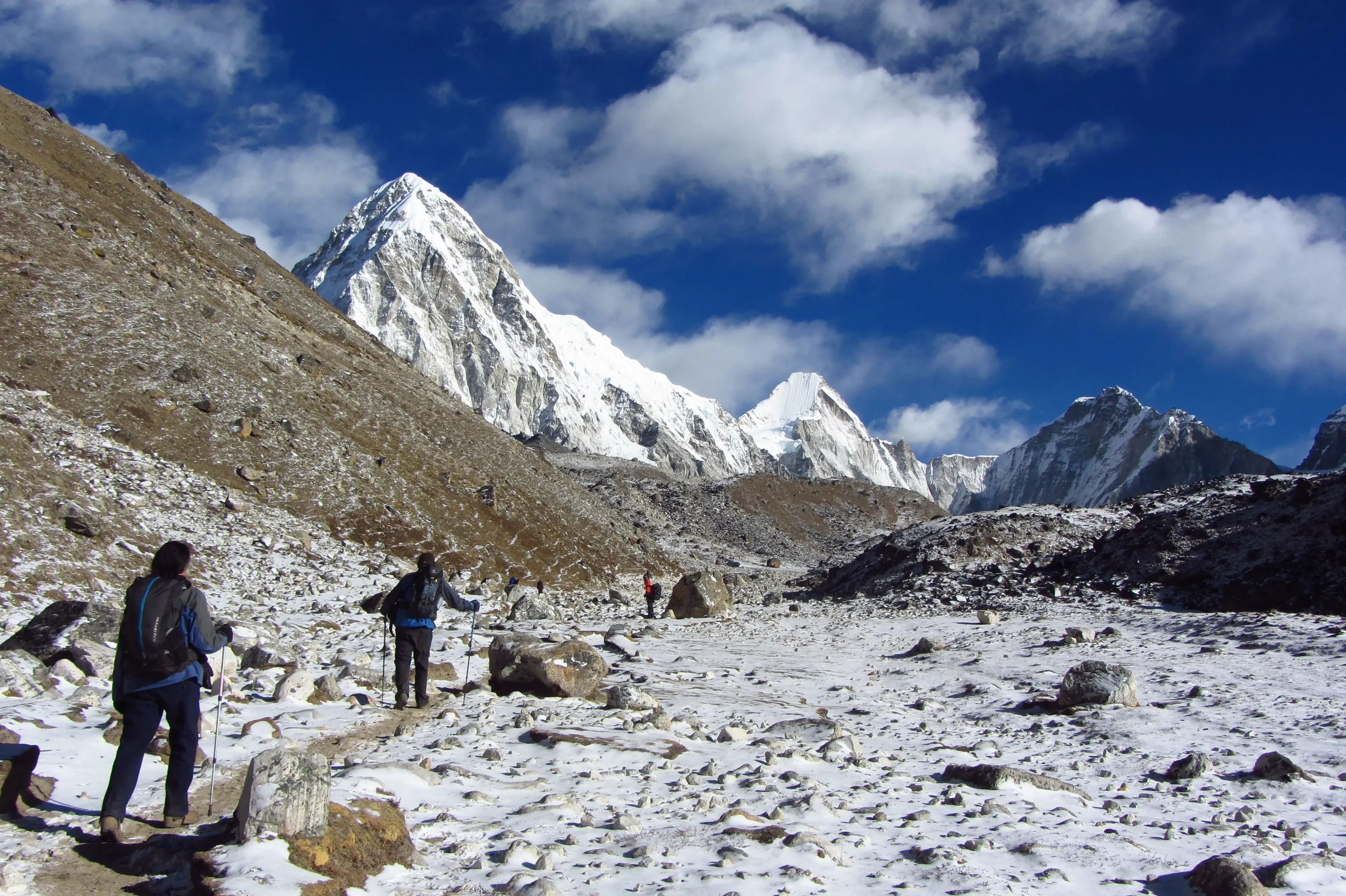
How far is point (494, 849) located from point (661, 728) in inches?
179

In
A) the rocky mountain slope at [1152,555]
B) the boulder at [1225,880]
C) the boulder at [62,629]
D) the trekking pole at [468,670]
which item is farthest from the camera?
the rocky mountain slope at [1152,555]

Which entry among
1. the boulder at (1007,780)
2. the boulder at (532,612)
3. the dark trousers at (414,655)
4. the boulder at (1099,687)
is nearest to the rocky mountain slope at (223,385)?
the boulder at (532,612)

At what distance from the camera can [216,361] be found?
1282 inches

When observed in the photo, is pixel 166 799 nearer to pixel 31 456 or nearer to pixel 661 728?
pixel 661 728

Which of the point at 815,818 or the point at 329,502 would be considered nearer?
the point at 815,818

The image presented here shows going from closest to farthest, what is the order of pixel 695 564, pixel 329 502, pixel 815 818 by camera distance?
pixel 815 818 → pixel 329 502 → pixel 695 564

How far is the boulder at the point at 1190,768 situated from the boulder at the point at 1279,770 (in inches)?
19.0

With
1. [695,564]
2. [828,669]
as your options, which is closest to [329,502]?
[828,669]

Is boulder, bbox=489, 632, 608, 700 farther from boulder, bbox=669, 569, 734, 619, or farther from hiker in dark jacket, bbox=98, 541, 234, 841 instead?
boulder, bbox=669, 569, 734, 619

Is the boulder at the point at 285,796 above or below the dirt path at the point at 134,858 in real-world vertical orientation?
above

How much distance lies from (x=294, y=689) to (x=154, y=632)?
435cm

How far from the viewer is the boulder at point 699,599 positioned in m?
30.9

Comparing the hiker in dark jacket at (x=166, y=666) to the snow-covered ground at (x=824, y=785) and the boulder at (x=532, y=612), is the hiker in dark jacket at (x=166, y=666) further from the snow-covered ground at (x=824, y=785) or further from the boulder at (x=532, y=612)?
the boulder at (x=532, y=612)

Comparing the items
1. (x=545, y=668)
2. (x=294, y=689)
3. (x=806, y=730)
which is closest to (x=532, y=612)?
(x=545, y=668)
